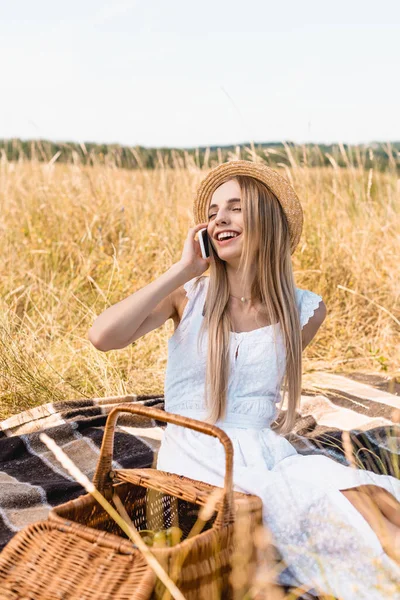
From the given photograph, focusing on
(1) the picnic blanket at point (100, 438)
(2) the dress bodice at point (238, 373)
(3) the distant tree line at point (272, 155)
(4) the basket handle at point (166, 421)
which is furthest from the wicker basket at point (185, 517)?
(3) the distant tree line at point (272, 155)

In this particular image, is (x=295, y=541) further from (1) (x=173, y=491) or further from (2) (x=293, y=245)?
(2) (x=293, y=245)

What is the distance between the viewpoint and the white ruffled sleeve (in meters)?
2.67

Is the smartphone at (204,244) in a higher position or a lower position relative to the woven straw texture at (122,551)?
higher

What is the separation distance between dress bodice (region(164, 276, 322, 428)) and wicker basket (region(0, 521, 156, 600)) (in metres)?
0.77

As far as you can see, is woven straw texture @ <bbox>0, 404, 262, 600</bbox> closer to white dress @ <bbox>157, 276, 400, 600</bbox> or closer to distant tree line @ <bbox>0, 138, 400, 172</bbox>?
white dress @ <bbox>157, 276, 400, 600</bbox>

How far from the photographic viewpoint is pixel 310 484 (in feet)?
6.64

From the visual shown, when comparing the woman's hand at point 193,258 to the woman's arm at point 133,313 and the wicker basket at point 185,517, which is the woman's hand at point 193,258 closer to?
the woman's arm at point 133,313

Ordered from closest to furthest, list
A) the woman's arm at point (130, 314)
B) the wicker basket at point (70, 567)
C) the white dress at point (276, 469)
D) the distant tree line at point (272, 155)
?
the wicker basket at point (70, 567), the white dress at point (276, 469), the woman's arm at point (130, 314), the distant tree line at point (272, 155)

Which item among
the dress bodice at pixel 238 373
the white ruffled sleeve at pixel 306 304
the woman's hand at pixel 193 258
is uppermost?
the woman's hand at pixel 193 258

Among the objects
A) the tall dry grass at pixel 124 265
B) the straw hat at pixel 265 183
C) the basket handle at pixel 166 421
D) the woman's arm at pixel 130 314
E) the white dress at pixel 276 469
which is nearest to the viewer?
the basket handle at pixel 166 421

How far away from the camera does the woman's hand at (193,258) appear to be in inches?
97.0

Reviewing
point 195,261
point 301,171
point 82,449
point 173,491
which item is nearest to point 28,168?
point 301,171

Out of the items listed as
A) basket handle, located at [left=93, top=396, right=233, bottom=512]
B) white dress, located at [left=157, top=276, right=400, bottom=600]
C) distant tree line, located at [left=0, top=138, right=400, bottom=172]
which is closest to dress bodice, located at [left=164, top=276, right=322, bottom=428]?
white dress, located at [left=157, top=276, right=400, bottom=600]

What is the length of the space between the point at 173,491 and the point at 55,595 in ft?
1.37
